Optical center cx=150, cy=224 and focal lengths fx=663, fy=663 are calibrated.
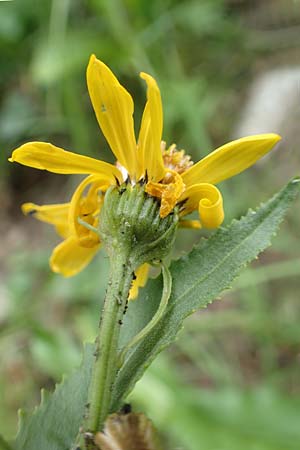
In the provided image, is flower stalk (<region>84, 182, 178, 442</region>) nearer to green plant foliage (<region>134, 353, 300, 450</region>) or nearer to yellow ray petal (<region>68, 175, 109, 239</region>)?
yellow ray petal (<region>68, 175, 109, 239</region>)

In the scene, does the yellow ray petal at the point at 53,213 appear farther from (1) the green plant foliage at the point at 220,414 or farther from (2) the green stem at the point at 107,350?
(1) the green plant foliage at the point at 220,414

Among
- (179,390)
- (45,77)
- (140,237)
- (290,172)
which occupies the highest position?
(45,77)

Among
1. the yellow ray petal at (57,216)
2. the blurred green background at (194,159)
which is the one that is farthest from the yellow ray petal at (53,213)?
the blurred green background at (194,159)

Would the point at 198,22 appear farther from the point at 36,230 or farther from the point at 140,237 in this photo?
the point at 140,237

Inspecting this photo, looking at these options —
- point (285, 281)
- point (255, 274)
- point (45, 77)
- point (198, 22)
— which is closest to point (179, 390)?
point (255, 274)

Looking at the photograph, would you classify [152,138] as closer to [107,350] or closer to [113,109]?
[113,109]

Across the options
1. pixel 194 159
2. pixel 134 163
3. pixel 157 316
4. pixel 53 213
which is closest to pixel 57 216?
pixel 53 213
